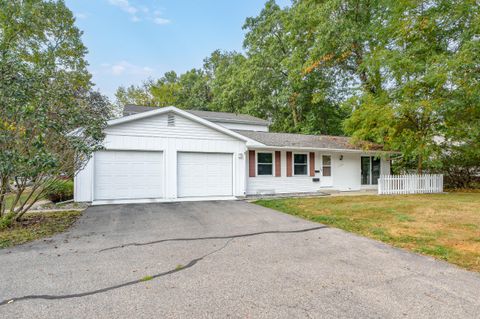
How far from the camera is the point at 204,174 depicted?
37.6ft

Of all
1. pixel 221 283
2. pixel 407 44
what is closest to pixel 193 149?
pixel 221 283

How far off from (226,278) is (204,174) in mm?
8137

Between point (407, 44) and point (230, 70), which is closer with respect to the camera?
point (407, 44)

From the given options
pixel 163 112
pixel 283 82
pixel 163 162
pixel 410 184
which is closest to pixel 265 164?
pixel 163 162

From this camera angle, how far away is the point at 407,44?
559 inches

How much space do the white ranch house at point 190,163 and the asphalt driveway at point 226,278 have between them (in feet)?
14.8

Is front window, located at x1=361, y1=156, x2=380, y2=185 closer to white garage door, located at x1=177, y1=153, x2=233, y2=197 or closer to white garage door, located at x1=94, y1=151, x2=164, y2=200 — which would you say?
white garage door, located at x1=177, y1=153, x2=233, y2=197

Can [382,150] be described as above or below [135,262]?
above

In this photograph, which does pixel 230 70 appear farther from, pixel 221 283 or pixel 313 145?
pixel 221 283

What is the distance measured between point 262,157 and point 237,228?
6972 millimetres

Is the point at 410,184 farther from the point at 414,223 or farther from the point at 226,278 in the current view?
the point at 226,278

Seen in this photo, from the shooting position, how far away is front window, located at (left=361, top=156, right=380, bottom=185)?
15.7 m

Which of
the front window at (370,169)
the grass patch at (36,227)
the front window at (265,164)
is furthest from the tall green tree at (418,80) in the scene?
the grass patch at (36,227)

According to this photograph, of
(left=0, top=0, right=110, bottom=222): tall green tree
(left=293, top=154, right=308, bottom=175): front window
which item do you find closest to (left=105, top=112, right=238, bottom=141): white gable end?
(left=0, top=0, right=110, bottom=222): tall green tree
